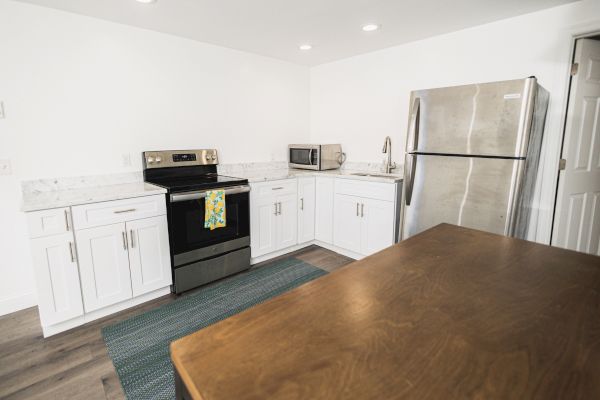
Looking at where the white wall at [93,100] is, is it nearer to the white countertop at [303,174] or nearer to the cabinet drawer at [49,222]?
the white countertop at [303,174]

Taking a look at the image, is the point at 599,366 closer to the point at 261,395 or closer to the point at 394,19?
the point at 261,395

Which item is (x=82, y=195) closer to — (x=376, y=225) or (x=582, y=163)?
(x=376, y=225)

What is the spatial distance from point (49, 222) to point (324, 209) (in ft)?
8.27

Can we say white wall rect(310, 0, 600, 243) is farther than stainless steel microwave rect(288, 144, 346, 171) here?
No

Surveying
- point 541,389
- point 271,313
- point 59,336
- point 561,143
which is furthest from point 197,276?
point 561,143

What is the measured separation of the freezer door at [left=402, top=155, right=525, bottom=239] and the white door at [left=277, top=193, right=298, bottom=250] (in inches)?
49.6

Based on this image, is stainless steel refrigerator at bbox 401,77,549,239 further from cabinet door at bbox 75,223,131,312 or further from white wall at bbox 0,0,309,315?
cabinet door at bbox 75,223,131,312

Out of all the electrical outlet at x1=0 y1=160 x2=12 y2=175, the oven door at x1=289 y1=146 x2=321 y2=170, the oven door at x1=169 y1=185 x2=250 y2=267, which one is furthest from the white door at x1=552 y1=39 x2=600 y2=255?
the electrical outlet at x1=0 y1=160 x2=12 y2=175

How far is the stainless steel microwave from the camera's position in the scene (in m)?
3.73

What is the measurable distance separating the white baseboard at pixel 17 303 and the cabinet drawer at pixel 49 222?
925 mm

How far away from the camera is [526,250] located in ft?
4.03

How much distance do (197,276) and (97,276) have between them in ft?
2.50

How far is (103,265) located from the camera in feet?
7.59

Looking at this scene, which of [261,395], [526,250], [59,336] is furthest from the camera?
[59,336]
